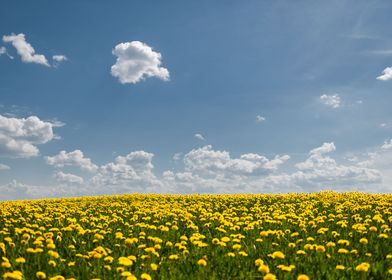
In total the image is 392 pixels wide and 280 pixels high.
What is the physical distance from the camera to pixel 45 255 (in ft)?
28.5

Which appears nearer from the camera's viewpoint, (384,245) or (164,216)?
Result: (384,245)

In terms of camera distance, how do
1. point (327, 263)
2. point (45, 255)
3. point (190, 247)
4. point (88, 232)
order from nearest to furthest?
point (327, 263) → point (45, 255) → point (190, 247) → point (88, 232)

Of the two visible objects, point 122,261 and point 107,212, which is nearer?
point 122,261

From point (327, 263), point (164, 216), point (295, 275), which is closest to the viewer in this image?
point (295, 275)

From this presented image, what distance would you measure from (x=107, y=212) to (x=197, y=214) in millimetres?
3734

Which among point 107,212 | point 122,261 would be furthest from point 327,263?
point 107,212

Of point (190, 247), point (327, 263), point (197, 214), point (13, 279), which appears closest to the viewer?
point (13, 279)

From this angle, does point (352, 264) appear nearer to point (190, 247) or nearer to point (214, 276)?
point (214, 276)

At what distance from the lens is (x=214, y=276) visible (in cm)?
717

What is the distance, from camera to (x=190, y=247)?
9953 millimetres

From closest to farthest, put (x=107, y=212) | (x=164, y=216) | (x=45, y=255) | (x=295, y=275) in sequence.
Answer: (x=295, y=275)
(x=45, y=255)
(x=164, y=216)
(x=107, y=212)

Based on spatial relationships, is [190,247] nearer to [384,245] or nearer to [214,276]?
[214,276]

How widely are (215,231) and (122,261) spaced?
5431mm

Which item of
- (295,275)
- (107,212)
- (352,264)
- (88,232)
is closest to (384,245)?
(352,264)
